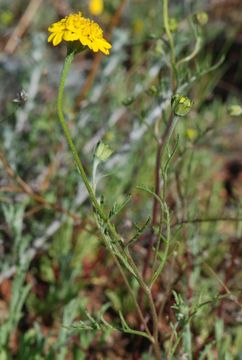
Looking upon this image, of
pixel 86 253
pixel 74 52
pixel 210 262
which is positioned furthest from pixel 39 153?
pixel 74 52

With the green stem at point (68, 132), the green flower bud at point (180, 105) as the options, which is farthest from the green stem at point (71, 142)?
the green flower bud at point (180, 105)

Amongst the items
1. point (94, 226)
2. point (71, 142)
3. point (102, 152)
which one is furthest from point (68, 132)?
point (94, 226)

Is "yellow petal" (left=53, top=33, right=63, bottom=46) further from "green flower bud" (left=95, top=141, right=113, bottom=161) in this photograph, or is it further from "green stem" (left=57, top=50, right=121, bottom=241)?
"green flower bud" (left=95, top=141, right=113, bottom=161)

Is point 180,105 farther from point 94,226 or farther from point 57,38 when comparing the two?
point 94,226

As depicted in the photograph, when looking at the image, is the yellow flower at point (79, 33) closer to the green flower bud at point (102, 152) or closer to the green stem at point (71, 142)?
the green stem at point (71, 142)

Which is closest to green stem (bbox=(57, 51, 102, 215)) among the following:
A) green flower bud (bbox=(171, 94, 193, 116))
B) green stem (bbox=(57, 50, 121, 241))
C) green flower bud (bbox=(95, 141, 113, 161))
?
green stem (bbox=(57, 50, 121, 241))

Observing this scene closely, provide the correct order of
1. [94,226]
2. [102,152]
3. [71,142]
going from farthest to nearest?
[94,226] → [102,152] → [71,142]
